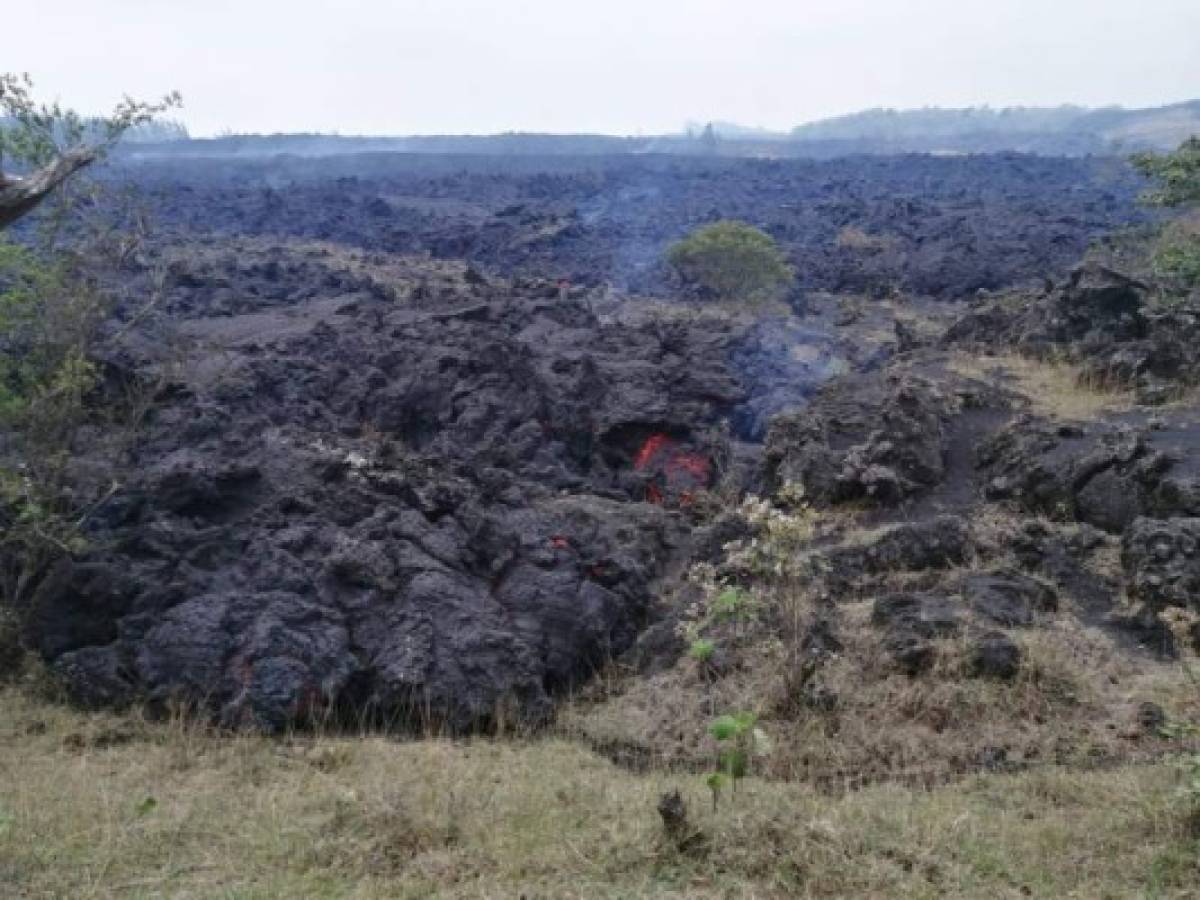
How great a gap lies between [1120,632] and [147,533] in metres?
5.23

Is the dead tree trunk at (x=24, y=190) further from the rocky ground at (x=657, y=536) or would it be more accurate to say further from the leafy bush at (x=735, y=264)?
the leafy bush at (x=735, y=264)

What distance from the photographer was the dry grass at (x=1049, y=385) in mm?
9906

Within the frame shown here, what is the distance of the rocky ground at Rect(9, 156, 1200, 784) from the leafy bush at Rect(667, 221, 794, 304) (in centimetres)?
927

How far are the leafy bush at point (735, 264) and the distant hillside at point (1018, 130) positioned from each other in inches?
1473

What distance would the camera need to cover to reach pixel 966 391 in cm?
1023

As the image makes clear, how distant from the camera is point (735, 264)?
24.1 m

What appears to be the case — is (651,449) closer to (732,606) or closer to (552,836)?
(732,606)

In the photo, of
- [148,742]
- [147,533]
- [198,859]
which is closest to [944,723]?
[198,859]

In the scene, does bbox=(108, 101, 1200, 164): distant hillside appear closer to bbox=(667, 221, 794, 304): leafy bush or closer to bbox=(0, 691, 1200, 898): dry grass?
bbox=(667, 221, 794, 304): leafy bush

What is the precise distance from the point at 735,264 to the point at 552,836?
20.8 meters

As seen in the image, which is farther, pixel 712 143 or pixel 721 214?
pixel 712 143

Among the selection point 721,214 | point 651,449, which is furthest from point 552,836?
point 721,214

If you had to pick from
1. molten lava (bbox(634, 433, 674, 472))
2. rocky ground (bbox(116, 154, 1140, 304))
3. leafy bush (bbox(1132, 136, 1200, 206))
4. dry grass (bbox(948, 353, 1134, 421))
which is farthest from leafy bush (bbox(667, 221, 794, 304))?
molten lava (bbox(634, 433, 674, 472))

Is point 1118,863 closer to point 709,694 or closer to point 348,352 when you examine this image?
point 709,694
